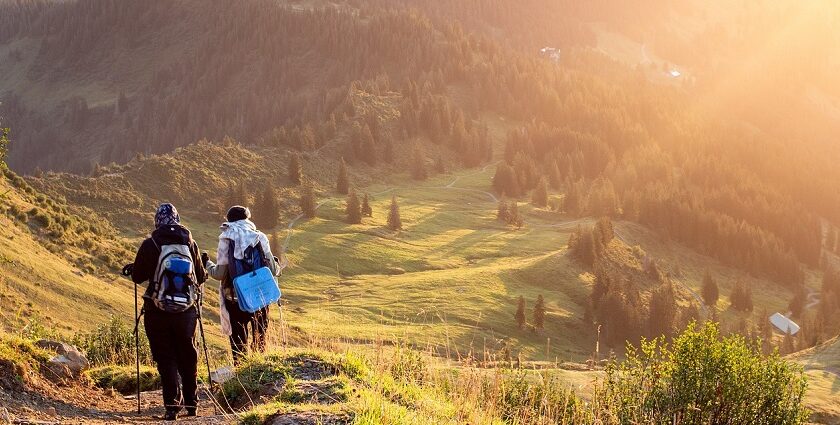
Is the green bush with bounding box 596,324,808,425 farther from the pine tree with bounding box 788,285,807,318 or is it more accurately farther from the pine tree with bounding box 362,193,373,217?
the pine tree with bounding box 788,285,807,318

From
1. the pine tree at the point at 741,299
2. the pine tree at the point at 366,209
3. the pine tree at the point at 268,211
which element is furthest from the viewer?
the pine tree at the point at 741,299

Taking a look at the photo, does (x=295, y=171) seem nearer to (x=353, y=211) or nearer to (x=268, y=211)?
(x=353, y=211)

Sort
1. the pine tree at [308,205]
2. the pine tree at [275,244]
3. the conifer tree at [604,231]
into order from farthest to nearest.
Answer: the pine tree at [308,205], the conifer tree at [604,231], the pine tree at [275,244]

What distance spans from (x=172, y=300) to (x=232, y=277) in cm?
245

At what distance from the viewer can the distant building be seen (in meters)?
110

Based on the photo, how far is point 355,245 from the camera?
101m

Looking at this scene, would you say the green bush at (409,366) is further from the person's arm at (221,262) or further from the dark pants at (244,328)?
the person's arm at (221,262)

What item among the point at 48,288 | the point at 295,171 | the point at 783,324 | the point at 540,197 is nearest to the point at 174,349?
the point at 48,288

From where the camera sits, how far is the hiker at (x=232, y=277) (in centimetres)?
1608

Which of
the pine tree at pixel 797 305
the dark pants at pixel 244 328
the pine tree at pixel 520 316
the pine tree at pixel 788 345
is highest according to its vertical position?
the dark pants at pixel 244 328

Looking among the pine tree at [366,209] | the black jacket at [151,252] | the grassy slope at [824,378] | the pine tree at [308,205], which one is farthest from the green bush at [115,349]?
the pine tree at [366,209]

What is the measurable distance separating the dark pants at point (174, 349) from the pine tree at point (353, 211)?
96107 millimetres

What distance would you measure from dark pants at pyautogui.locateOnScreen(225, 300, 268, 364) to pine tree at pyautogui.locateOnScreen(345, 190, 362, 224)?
93709 mm

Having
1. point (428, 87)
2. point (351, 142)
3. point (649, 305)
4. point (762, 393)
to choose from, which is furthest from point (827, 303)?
point (762, 393)
